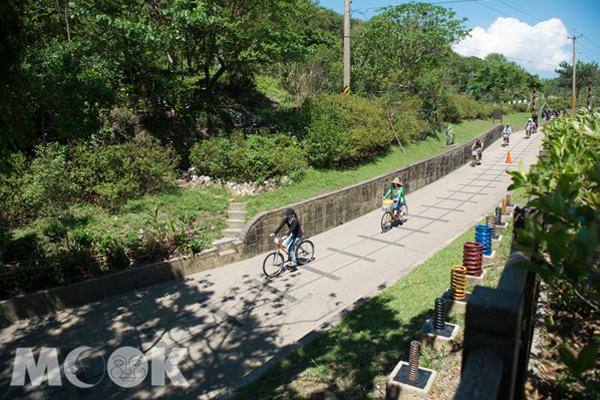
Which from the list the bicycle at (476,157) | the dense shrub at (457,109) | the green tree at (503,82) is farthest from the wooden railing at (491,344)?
the green tree at (503,82)

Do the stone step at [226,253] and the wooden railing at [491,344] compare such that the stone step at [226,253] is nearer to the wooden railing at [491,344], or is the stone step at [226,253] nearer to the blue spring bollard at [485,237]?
the blue spring bollard at [485,237]

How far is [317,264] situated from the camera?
10.3 metres

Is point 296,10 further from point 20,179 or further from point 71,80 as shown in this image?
point 20,179

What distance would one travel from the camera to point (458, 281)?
231 inches

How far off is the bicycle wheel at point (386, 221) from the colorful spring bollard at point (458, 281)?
681 centimetres

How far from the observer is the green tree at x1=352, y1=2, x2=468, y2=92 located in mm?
26812

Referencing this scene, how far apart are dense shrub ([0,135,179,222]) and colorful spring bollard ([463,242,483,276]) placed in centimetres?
900

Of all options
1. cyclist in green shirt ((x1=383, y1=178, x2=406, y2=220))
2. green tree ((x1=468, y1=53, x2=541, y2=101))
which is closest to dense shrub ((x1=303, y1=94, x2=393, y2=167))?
cyclist in green shirt ((x1=383, y1=178, x2=406, y2=220))

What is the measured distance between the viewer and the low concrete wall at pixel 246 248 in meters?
7.53

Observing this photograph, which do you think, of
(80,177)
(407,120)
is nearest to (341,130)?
(407,120)

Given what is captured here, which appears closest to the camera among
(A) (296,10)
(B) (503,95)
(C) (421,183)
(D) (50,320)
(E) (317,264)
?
(D) (50,320)

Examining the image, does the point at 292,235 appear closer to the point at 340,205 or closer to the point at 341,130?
the point at 340,205

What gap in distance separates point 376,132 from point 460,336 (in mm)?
14034

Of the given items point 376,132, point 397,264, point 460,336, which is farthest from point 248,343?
point 376,132
